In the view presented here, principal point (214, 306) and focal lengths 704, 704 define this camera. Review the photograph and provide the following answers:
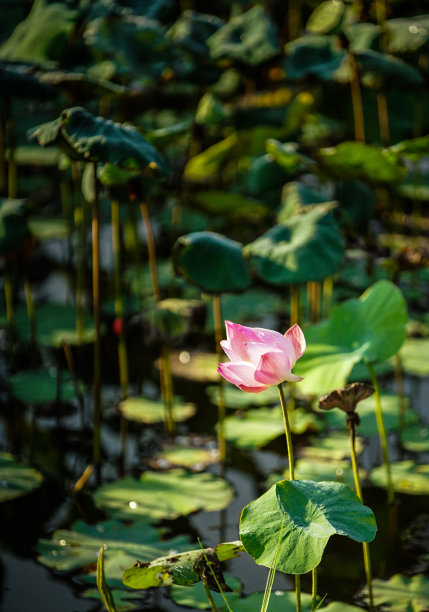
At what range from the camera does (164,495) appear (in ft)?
5.09

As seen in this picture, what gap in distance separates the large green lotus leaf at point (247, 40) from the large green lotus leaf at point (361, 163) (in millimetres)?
646

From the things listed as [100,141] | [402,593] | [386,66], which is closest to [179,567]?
[402,593]

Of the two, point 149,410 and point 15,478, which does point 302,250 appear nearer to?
point 149,410

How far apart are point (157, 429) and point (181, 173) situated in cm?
Answer: 77

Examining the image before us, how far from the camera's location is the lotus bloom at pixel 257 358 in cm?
87

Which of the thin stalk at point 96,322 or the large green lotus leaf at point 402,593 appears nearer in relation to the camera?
the large green lotus leaf at point 402,593

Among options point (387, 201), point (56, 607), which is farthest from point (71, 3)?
point (56, 607)

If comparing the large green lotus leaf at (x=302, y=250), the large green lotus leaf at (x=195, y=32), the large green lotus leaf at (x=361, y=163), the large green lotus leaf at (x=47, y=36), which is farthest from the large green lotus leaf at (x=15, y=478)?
the large green lotus leaf at (x=195, y=32)

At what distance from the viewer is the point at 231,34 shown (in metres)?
2.43

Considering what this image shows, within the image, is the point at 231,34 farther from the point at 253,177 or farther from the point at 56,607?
the point at 56,607

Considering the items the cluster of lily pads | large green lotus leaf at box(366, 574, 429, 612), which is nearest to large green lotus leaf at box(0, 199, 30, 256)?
the cluster of lily pads

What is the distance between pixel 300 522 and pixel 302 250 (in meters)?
0.78

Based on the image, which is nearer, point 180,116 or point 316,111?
point 316,111

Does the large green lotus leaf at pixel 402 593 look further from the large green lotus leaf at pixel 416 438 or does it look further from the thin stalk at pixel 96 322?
the thin stalk at pixel 96 322
